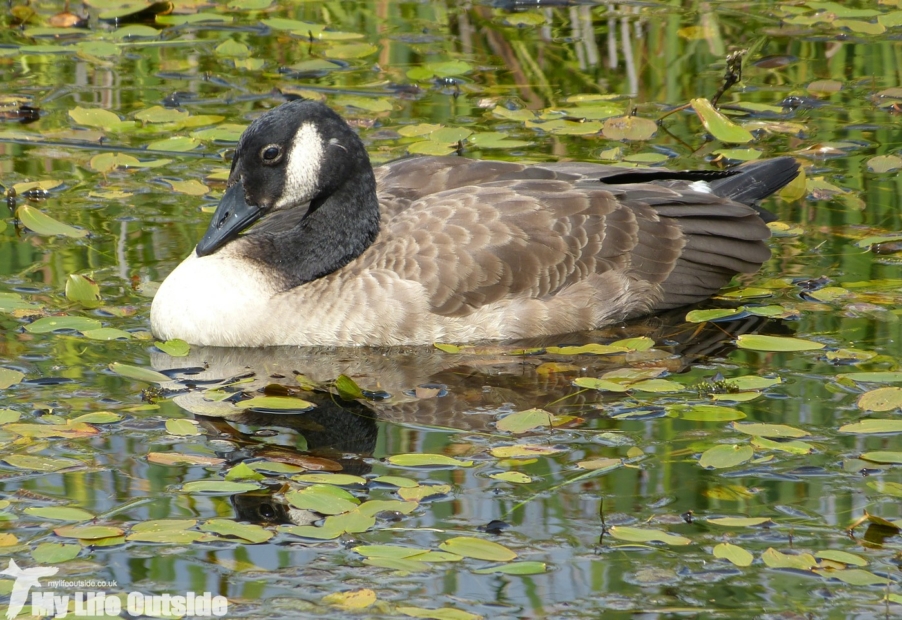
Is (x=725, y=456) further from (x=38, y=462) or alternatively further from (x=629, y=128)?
(x=629, y=128)

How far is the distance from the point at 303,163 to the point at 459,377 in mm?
1740

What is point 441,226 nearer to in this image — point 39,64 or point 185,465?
point 185,465

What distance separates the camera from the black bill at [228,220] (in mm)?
8336

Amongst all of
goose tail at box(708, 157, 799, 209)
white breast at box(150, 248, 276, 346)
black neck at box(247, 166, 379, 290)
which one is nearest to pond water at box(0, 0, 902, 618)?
white breast at box(150, 248, 276, 346)

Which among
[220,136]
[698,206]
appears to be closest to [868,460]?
[698,206]

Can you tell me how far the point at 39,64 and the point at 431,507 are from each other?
836cm

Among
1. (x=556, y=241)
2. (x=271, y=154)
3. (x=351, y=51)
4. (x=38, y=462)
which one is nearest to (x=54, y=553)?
(x=38, y=462)

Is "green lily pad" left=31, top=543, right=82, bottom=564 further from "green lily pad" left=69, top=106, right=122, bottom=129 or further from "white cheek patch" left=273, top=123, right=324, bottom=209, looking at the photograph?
"green lily pad" left=69, top=106, right=122, bottom=129

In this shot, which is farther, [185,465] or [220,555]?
[185,465]

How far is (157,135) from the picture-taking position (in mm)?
11297

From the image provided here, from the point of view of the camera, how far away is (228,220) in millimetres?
8398

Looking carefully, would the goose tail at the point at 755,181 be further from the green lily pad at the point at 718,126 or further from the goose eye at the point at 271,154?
the goose eye at the point at 271,154

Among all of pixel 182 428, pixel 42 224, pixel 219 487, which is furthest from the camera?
pixel 42 224

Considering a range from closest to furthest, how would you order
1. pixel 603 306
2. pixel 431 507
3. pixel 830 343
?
pixel 431 507 < pixel 830 343 < pixel 603 306
